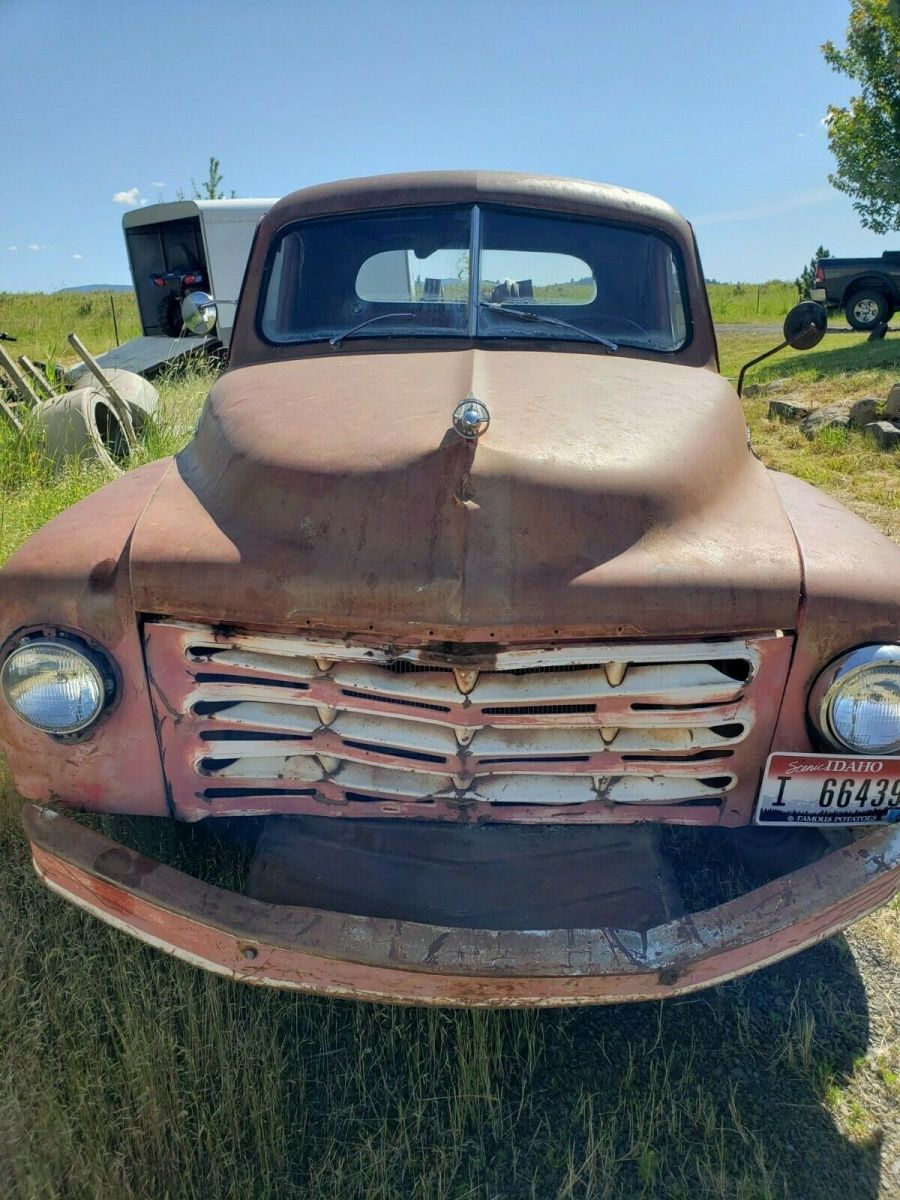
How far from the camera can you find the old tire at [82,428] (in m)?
6.30

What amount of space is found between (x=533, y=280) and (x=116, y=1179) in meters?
2.95

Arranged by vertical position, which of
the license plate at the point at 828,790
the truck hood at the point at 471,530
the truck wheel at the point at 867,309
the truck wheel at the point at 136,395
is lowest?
the truck wheel at the point at 867,309

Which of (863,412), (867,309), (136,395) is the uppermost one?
(136,395)

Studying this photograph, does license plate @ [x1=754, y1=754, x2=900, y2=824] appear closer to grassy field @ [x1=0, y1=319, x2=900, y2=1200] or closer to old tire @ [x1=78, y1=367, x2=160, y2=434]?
grassy field @ [x1=0, y1=319, x2=900, y2=1200]

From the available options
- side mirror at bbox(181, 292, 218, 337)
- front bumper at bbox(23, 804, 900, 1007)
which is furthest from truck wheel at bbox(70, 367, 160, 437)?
front bumper at bbox(23, 804, 900, 1007)

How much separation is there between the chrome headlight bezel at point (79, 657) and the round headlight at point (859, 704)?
1541 mm

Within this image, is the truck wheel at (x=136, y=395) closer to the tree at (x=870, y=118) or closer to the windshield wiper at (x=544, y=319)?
the windshield wiper at (x=544, y=319)

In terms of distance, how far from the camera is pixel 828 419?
9430 millimetres

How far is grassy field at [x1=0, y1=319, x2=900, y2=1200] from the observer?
75.3 inches

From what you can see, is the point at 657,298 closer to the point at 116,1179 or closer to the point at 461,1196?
the point at 461,1196

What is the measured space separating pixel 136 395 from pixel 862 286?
12.9 metres

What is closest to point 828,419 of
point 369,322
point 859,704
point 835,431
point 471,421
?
point 835,431

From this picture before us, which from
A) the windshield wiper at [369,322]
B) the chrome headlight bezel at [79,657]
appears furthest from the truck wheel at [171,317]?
the chrome headlight bezel at [79,657]

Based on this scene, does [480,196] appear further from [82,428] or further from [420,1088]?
[82,428]
